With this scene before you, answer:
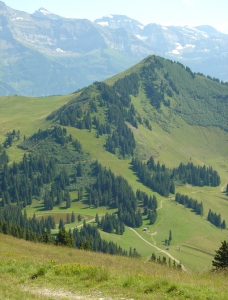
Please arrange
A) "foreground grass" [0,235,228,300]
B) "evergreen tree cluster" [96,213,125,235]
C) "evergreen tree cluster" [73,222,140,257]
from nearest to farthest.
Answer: "foreground grass" [0,235,228,300] → "evergreen tree cluster" [73,222,140,257] → "evergreen tree cluster" [96,213,125,235]

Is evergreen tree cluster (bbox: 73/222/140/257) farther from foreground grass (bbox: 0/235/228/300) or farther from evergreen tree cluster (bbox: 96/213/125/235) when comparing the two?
foreground grass (bbox: 0/235/228/300)

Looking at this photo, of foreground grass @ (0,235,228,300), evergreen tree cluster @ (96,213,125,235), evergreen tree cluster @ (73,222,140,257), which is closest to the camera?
foreground grass @ (0,235,228,300)

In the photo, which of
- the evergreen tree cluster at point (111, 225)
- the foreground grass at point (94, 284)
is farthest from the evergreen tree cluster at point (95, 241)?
the foreground grass at point (94, 284)

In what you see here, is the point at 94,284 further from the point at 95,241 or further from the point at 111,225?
the point at 111,225

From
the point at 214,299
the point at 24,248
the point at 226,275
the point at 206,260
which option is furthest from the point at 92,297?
the point at 206,260

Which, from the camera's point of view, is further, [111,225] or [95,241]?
[111,225]

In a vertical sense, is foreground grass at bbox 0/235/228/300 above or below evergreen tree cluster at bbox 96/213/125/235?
above

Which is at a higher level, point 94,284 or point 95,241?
point 94,284

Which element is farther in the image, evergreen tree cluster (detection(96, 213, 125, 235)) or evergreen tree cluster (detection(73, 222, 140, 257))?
evergreen tree cluster (detection(96, 213, 125, 235))

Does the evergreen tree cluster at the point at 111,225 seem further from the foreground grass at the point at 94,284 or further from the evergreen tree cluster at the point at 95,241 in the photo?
the foreground grass at the point at 94,284

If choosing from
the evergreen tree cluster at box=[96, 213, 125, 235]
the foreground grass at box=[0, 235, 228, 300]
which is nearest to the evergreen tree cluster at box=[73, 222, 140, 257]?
the evergreen tree cluster at box=[96, 213, 125, 235]

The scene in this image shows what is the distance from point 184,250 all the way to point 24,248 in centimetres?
13119

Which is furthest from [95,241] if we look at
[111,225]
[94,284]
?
[94,284]

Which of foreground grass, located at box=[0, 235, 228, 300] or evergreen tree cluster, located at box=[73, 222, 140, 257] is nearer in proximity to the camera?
foreground grass, located at box=[0, 235, 228, 300]
